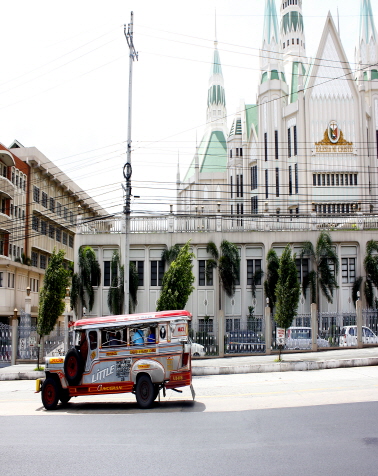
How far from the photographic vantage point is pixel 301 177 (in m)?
52.8

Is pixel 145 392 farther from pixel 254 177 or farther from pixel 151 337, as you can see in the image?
pixel 254 177

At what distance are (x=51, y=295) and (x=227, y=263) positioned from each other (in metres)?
12.3

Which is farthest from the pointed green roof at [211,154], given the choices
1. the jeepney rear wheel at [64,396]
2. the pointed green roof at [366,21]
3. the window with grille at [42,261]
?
the jeepney rear wheel at [64,396]

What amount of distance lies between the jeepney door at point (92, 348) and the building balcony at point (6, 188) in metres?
25.2

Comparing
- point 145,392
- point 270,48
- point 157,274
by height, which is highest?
point 270,48

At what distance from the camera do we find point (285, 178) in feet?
181

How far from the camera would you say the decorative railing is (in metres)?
33.4

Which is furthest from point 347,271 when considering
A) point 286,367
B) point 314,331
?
point 286,367

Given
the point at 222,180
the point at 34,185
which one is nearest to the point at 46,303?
the point at 34,185

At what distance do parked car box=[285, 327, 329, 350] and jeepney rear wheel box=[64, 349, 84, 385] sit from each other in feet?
46.5

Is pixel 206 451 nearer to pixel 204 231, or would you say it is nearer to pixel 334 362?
pixel 334 362

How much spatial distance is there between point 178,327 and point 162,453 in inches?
211

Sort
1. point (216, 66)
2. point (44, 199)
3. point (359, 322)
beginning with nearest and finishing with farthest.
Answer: point (359, 322) < point (44, 199) < point (216, 66)

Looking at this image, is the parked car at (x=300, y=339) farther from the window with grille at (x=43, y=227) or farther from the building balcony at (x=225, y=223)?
the window with grille at (x=43, y=227)
